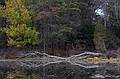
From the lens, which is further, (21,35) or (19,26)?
(21,35)

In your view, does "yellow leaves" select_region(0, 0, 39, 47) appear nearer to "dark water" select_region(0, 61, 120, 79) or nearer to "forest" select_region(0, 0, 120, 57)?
"forest" select_region(0, 0, 120, 57)

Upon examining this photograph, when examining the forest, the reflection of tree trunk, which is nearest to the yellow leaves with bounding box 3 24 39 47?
the forest

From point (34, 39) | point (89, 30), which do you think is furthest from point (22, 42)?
point (89, 30)

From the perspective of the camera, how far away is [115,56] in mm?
39250

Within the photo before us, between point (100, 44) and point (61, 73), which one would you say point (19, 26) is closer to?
point (100, 44)

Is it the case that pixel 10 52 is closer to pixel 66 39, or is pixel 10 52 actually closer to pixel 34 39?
pixel 34 39

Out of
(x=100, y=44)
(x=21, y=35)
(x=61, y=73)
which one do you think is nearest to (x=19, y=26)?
(x=21, y=35)

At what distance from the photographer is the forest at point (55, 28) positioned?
42594 mm

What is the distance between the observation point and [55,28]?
43750 millimetres

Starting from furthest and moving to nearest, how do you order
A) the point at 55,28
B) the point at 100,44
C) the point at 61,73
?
the point at 55,28 < the point at 100,44 < the point at 61,73

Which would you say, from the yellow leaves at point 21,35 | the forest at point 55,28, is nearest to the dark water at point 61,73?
the yellow leaves at point 21,35

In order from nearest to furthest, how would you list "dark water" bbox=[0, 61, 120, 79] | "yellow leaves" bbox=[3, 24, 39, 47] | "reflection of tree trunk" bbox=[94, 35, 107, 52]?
"dark water" bbox=[0, 61, 120, 79]
"reflection of tree trunk" bbox=[94, 35, 107, 52]
"yellow leaves" bbox=[3, 24, 39, 47]

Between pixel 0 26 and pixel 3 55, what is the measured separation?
456 cm

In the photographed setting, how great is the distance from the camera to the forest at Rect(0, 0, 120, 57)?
140 ft
